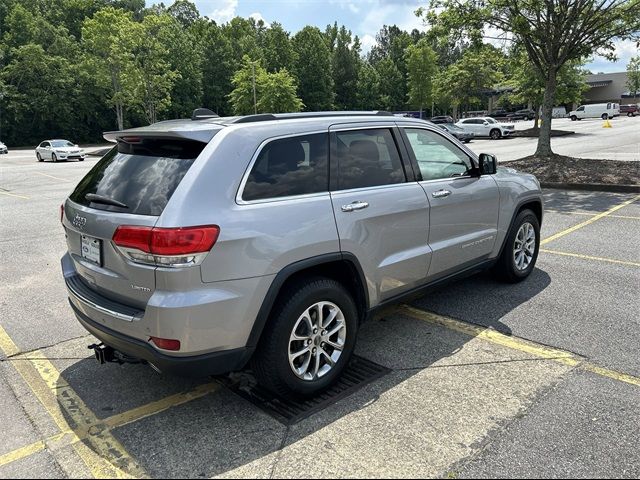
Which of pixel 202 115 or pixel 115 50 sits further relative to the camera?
pixel 115 50

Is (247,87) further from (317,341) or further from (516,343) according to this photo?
(317,341)

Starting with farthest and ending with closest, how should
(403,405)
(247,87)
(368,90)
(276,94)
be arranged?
(368,90)
(247,87)
(276,94)
(403,405)

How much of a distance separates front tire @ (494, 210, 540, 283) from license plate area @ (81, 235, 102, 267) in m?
3.75

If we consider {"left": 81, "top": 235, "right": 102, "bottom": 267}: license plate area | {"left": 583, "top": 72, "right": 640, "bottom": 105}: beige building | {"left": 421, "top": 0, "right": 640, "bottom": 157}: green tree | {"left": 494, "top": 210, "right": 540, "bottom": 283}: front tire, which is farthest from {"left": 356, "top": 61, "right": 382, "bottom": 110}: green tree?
{"left": 81, "top": 235, "right": 102, "bottom": 267}: license plate area

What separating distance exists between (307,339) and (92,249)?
1467 millimetres

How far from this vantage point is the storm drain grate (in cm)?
313

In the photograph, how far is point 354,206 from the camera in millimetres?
3379

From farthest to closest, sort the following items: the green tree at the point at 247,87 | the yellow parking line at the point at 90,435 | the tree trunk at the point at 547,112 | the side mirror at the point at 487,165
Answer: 1. the green tree at the point at 247,87
2. the tree trunk at the point at 547,112
3. the side mirror at the point at 487,165
4. the yellow parking line at the point at 90,435

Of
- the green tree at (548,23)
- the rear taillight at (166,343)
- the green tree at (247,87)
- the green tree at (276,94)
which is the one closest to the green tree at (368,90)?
the green tree at (247,87)

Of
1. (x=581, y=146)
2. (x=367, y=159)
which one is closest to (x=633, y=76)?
→ (x=581, y=146)

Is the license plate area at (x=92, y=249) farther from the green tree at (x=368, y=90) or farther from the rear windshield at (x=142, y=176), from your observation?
the green tree at (x=368, y=90)

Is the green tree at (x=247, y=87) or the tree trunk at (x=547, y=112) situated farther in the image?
the green tree at (x=247, y=87)

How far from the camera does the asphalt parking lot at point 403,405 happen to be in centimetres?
265

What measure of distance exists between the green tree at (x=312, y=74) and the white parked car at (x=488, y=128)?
130ft
